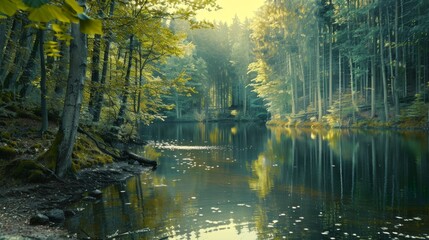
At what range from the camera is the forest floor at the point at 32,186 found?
7465mm

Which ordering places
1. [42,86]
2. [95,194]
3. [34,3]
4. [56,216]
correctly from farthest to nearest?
[42,86] < [95,194] < [56,216] < [34,3]

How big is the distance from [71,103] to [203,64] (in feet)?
188

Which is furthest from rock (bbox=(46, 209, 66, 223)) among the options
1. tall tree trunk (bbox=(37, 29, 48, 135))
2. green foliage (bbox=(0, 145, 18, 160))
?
tall tree trunk (bbox=(37, 29, 48, 135))

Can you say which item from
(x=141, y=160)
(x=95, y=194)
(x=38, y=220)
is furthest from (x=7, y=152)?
(x=141, y=160)

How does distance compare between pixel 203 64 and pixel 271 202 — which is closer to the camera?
pixel 271 202

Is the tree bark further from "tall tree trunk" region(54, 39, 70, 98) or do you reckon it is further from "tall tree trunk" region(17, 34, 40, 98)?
"tall tree trunk" region(17, 34, 40, 98)

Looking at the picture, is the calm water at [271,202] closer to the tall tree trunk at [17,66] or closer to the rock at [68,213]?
the rock at [68,213]

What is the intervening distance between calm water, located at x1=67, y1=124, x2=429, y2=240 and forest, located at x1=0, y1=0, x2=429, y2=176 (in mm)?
3416

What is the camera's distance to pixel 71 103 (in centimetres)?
1100

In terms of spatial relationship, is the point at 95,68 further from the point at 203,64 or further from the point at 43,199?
the point at 203,64

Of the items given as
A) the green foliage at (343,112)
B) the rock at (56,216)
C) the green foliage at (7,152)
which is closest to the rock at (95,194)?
the rock at (56,216)

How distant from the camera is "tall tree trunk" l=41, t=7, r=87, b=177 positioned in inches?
431

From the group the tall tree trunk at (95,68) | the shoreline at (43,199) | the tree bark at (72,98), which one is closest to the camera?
the shoreline at (43,199)

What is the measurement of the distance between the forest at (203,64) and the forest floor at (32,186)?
2.00ft
